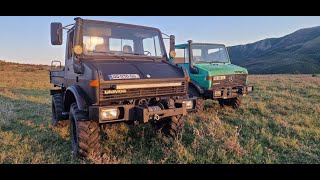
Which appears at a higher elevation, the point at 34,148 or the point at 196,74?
the point at 196,74

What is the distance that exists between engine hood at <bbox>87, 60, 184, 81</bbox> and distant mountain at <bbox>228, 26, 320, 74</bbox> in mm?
64540

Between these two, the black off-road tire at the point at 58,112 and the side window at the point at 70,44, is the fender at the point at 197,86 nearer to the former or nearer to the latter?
the black off-road tire at the point at 58,112

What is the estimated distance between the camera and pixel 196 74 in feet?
28.0

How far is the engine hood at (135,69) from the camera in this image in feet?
14.7

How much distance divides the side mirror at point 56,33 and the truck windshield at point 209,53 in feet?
15.1

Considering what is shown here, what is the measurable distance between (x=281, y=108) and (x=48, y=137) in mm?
7027

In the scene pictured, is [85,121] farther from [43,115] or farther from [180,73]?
[43,115]

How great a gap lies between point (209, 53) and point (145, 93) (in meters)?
4.97

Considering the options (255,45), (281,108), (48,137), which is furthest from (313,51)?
(48,137)

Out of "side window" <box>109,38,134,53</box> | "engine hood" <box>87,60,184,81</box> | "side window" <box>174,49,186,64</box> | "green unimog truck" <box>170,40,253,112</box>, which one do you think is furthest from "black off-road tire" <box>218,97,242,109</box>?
"side window" <box>109,38,134,53</box>

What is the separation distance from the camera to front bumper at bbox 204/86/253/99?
817 centimetres

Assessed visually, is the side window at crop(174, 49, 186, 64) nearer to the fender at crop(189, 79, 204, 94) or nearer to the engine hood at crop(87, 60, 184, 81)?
the fender at crop(189, 79, 204, 94)

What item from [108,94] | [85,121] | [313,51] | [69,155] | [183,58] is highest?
[313,51]

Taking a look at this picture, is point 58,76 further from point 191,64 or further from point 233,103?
point 233,103
